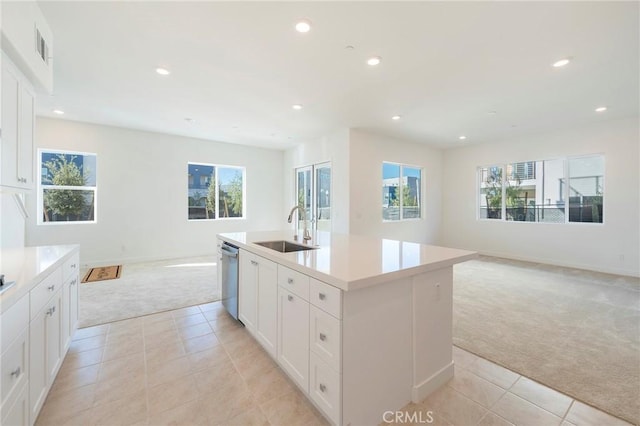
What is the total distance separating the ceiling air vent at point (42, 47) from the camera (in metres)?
2.16

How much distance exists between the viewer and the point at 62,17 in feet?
7.45

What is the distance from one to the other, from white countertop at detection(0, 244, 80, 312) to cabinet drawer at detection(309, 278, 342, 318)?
4.45 ft

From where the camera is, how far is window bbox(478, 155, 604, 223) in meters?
5.21

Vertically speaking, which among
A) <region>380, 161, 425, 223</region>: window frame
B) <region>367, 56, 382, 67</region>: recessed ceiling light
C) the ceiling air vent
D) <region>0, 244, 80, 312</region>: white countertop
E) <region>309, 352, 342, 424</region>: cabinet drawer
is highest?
<region>367, 56, 382, 67</region>: recessed ceiling light

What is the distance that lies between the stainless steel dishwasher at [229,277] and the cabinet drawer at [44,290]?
1293 mm

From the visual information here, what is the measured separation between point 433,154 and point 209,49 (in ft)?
20.2

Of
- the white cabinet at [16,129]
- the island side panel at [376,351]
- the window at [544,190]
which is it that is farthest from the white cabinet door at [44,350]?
the window at [544,190]

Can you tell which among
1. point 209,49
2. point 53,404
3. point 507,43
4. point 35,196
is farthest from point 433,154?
point 35,196

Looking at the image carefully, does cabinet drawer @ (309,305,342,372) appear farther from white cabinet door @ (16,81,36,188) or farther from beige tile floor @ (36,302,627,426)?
white cabinet door @ (16,81,36,188)

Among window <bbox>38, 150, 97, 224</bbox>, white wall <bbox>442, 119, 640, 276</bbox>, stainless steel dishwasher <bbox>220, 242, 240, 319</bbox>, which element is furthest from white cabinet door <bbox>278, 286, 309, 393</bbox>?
white wall <bbox>442, 119, 640, 276</bbox>

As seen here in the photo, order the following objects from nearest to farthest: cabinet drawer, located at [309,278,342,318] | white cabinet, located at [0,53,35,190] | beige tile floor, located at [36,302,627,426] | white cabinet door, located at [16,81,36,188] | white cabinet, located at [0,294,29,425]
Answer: white cabinet, located at [0,294,29,425], cabinet drawer, located at [309,278,342,318], beige tile floor, located at [36,302,627,426], white cabinet, located at [0,53,35,190], white cabinet door, located at [16,81,36,188]

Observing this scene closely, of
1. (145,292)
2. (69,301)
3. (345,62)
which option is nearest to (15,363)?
(69,301)

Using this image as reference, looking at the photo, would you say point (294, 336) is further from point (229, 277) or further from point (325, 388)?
point (229, 277)

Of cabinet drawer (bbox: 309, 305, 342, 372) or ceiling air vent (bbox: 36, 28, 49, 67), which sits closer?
cabinet drawer (bbox: 309, 305, 342, 372)
